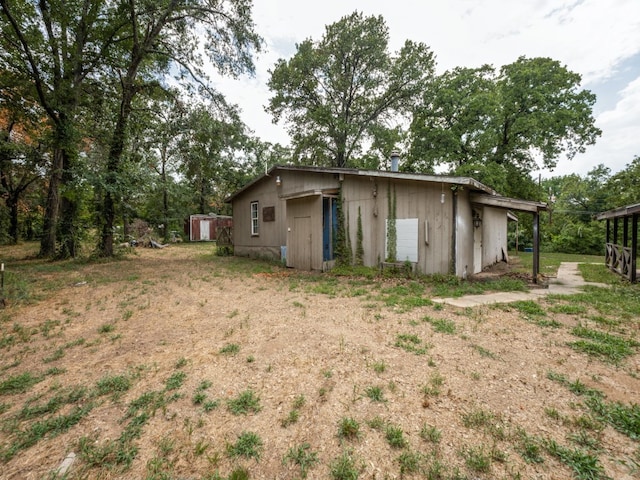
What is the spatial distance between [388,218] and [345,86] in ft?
51.0

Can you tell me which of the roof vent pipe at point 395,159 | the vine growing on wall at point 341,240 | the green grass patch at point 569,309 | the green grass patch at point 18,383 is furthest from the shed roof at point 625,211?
the green grass patch at point 18,383

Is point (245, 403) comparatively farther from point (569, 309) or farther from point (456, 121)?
point (456, 121)

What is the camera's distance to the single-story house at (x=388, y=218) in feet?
24.4

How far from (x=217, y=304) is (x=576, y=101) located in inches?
899

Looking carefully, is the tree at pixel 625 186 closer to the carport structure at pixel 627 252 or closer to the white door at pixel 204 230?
the carport structure at pixel 627 252

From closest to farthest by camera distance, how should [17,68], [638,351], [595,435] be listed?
[595,435], [638,351], [17,68]

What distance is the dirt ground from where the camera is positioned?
1.84 metres

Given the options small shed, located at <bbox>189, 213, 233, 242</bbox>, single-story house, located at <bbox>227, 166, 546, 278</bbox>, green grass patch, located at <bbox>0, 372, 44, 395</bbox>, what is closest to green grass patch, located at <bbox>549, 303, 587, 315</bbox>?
single-story house, located at <bbox>227, 166, 546, 278</bbox>

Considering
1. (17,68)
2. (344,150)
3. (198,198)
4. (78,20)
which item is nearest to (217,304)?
(17,68)

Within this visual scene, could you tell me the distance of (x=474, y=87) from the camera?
55.4 feet

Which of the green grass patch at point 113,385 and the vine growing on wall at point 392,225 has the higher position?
the vine growing on wall at point 392,225

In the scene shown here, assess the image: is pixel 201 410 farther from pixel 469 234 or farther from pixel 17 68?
pixel 17 68

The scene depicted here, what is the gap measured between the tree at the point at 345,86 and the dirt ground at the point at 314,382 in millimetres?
17604

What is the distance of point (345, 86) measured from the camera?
776 inches
